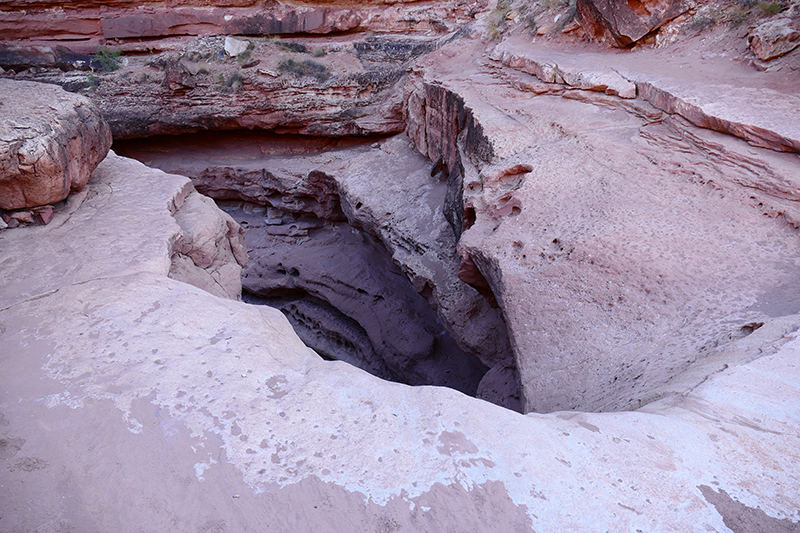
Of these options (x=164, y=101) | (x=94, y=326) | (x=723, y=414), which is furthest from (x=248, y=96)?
(x=723, y=414)

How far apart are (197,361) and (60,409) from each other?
0.48m

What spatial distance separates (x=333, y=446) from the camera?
159 centimetres

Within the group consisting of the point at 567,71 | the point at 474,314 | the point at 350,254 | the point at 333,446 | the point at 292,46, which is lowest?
the point at 350,254

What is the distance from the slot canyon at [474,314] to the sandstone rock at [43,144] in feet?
0.08

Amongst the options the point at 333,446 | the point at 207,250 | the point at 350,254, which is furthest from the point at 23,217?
the point at 350,254

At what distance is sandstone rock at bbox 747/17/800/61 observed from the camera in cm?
423

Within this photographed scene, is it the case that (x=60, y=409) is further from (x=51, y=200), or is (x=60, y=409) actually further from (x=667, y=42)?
(x=667, y=42)

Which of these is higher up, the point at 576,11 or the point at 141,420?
the point at 576,11

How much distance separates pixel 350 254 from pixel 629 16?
16.5 feet

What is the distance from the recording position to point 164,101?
927 cm

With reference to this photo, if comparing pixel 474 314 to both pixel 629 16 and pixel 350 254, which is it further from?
pixel 629 16

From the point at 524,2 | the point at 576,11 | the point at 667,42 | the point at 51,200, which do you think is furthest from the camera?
the point at 524,2

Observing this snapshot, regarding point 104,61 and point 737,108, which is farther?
point 104,61

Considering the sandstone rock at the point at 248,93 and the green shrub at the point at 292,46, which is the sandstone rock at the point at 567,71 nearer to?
the sandstone rock at the point at 248,93
